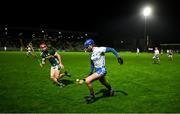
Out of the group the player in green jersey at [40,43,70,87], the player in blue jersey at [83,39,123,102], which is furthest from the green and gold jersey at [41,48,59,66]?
the player in blue jersey at [83,39,123,102]

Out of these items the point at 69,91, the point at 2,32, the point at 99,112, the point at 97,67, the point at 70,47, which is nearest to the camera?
the point at 99,112

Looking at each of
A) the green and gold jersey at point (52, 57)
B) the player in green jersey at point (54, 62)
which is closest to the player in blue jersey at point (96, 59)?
the player in green jersey at point (54, 62)

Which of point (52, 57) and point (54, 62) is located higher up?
point (52, 57)

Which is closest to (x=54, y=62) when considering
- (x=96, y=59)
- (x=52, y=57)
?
(x=52, y=57)

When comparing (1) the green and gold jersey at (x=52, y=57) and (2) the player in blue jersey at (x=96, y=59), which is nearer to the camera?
(2) the player in blue jersey at (x=96, y=59)

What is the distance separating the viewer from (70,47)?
95438mm

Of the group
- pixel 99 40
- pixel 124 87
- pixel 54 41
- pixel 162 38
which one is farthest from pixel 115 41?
pixel 124 87

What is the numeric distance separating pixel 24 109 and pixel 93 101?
2.65m

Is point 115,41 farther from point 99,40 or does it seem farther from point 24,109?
point 24,109

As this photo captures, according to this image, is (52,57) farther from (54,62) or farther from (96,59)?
(96,59)

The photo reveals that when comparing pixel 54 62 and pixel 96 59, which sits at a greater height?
pixel 96 59

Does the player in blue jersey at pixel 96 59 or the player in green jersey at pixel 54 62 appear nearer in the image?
the player in blue jersey at pixel 96 59

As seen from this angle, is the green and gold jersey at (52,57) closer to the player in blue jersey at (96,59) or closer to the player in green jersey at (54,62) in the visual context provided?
the player in green jersey at (54,62)

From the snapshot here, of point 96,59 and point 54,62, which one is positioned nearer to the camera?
point 96,59
